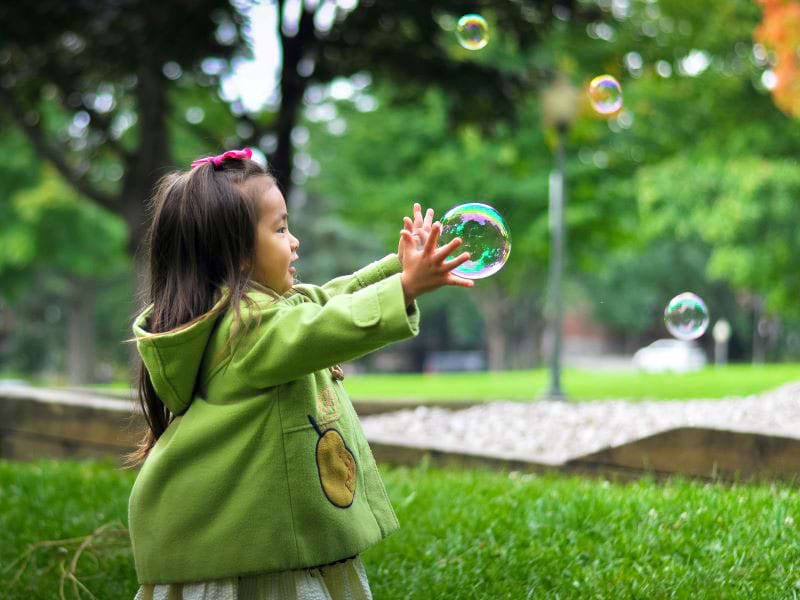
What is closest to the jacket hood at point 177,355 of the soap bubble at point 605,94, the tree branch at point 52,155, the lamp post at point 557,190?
the soap bubble at point 605,94

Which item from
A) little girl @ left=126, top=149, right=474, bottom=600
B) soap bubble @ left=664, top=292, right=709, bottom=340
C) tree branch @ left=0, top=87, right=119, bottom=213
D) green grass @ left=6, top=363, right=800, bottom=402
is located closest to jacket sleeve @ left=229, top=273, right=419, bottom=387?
little girl @ left=126, top=149, right=474, bottom=600

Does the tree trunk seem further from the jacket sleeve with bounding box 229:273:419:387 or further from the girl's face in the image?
the jacket sleeve with bounding box 229:273:419:387

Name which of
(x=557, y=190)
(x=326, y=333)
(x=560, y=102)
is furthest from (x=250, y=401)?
(x=557, y=190)

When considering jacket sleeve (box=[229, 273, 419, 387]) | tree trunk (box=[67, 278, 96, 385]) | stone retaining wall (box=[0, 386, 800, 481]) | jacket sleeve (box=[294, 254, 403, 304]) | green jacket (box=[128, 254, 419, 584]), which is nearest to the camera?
jacket sleeve (box=[229, 273, 419, 387])

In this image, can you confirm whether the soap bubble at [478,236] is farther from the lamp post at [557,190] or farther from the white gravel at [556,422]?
the lamp post at [557,190]

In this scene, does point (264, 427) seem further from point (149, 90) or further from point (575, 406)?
point (149, 90)

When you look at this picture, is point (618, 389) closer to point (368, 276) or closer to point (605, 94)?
point (605, 94)

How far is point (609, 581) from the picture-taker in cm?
338

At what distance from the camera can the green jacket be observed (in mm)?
2324

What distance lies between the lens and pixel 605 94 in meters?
5.89

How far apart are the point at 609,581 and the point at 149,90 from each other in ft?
23.8

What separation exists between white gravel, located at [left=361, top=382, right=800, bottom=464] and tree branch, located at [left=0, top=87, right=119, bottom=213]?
3915 mm

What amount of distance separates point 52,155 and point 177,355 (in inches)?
340

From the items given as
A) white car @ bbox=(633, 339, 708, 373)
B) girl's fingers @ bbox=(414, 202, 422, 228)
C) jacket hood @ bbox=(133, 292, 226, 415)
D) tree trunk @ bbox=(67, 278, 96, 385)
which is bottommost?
white car @ bbox=(633, 339, 708, 373)
